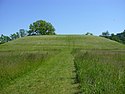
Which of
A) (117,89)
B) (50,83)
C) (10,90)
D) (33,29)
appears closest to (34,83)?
(50,83)

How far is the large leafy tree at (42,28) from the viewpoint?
13838cm

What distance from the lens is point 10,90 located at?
12203 mm

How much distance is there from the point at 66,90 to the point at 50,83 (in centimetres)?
201

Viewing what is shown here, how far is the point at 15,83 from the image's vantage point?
13992mm

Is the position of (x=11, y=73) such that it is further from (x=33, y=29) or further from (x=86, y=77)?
(x=33, y=29)

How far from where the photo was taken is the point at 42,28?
453 ft

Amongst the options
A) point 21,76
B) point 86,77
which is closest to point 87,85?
point 86,77

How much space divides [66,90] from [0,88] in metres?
3.23

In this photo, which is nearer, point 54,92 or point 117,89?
point 117,89

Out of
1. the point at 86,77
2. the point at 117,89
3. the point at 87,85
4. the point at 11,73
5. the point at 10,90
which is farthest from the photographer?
the point at 11,73

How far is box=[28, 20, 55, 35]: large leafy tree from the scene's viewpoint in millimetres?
138375

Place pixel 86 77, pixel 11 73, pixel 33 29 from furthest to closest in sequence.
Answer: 1. pixel 33 29
2. pixel 11 73
3. pixel 86 77

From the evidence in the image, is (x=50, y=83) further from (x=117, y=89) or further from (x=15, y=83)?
(x=117, y=89)

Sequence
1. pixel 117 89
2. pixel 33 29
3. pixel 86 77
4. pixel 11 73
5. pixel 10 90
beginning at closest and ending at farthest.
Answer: pixel 117 89, pixel 10 90, pixel 86 77, pixel 11 73, pixel 33 29
